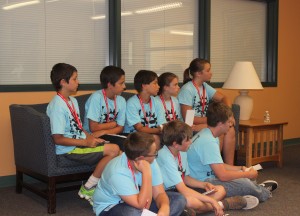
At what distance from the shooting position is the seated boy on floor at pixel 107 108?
3.89m

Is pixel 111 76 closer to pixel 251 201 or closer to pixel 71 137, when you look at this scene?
pixel 71 137

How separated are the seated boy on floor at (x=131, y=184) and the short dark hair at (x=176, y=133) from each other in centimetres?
34

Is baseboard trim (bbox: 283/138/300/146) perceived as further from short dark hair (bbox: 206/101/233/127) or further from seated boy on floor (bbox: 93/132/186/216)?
seated boy on floor (bbox: 93/132/186/216)

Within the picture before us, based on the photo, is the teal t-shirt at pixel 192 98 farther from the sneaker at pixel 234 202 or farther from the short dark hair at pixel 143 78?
the sneaker at pixel 234 202

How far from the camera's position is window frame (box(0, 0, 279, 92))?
439cm

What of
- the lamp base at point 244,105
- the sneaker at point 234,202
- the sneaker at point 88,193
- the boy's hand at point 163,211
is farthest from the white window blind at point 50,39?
the boy's hand at point 163,211

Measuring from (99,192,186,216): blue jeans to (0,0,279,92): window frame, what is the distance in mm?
2004

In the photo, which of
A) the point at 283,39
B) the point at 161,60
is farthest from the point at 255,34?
the point at 161,60

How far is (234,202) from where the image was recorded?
338 centimetres

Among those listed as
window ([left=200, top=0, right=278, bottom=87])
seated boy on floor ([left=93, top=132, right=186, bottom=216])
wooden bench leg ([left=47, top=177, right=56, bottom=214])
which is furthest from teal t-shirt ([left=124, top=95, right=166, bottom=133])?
window ([left=200, top=0, right=278, bottom=87])

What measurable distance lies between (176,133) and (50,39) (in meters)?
2.03

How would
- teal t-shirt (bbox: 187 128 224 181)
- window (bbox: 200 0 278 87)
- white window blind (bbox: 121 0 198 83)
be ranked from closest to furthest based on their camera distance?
1. teal t-shirt (bbox: 187 128 224 181)
2. white window blind (bbox: 121 0 198 83)
3. window (bbox: 200 0 278 87)

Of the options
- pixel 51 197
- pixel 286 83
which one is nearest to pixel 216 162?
pixel 51 197

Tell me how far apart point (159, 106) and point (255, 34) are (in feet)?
9.19
